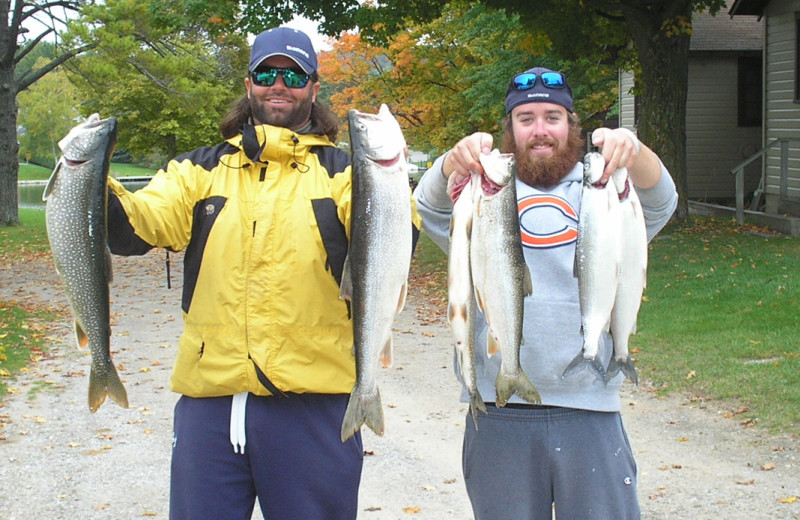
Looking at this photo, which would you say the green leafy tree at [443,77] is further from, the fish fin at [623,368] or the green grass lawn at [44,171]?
the green grass lawn at [44,171]

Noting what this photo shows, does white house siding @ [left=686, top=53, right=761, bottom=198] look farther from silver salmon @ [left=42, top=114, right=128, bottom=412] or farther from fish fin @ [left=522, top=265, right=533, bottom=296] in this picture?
silver salmon @ [left=42, top=114, right=128, bottom=412]

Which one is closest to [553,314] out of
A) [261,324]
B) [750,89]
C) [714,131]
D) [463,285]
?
[463,285]

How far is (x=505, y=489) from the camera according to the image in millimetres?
3520

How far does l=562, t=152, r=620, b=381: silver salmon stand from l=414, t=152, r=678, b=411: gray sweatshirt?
40 centimetres

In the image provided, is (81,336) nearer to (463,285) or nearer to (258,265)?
(258,265)

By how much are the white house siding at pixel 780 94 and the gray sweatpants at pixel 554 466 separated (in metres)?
16.2

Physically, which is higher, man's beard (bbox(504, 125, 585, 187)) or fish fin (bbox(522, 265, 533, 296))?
man's beard (bbox(504, 125, 585, 187))

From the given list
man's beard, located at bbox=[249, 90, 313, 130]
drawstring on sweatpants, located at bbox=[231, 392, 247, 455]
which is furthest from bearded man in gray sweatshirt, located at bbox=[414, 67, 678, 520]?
drawstring on sweatpants, located at bbox=[231, 392, 247, 455]

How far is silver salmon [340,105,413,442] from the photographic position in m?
3.12

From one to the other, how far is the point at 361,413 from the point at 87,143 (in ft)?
4.59

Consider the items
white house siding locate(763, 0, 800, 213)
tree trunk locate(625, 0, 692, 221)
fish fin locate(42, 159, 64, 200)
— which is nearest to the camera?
fish fin locate(42, 159, 64, 200)

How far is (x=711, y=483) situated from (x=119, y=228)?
4.33 meters

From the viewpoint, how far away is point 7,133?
26.1 metres

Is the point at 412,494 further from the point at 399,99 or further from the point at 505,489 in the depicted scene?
the point at 399,99
